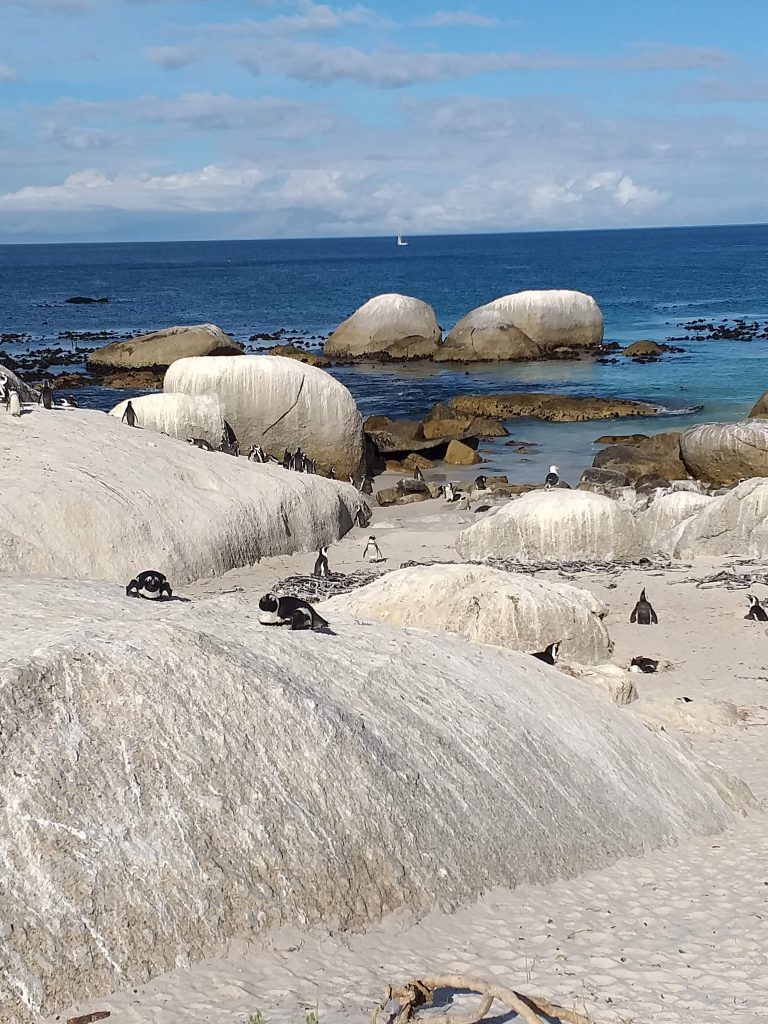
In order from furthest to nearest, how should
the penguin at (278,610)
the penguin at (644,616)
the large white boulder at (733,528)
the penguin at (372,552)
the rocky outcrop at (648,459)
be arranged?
the rocky outcrop at (648,459)
the penguin at (372,552)
the large white boulder at (733,528)
the penguin at (644,616)
the penguin at (278,610)

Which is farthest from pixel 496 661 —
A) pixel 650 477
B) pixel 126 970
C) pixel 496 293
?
pixel 496 293

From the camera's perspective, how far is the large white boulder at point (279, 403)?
31188 millimetres

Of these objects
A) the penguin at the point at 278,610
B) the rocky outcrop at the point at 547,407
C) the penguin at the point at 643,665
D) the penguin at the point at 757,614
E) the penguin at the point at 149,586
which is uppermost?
the penguin at the point at 278,610

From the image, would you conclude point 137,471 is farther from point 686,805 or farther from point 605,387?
point 605,387

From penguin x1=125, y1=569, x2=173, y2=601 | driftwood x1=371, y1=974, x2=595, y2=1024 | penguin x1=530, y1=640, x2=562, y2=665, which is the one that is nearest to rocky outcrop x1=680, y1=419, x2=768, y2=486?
penguin x1=530, y1=640, x2=562, y2=665

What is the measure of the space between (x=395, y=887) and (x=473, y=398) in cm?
4013

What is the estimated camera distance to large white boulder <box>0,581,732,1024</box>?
6.86 metres

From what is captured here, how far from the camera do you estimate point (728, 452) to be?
31641 millimetres

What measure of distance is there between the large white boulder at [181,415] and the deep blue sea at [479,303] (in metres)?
9.33

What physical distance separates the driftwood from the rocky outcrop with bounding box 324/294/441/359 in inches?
2280

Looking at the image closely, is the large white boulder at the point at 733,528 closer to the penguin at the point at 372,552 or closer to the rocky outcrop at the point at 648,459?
the penguin at the point at 372,552

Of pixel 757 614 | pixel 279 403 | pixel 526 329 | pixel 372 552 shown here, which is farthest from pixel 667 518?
pixel 526 329

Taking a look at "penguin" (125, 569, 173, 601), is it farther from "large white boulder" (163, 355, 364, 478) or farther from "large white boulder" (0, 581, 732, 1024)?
"large white boulder" (163, 355, 364, 478)

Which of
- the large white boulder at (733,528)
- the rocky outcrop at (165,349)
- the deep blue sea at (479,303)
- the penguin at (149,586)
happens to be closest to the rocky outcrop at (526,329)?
the deep blue sea at (479,303)
